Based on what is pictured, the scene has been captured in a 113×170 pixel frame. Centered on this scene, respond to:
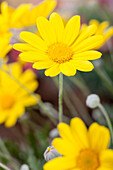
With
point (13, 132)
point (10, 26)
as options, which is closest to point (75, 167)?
point (10, 26)

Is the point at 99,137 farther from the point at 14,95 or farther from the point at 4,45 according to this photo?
the point at 14,95

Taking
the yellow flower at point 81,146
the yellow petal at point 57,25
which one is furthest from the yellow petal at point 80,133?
the yellow petal at point 57,25

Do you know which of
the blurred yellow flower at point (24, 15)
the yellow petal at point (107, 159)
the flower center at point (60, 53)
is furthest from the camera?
the blurred yellow flower at point (24, 15)

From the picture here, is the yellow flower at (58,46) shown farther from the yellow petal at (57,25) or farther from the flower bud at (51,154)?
the flower bud at (51,154)

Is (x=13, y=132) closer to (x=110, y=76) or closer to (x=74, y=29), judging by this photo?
(x=110, y=76)

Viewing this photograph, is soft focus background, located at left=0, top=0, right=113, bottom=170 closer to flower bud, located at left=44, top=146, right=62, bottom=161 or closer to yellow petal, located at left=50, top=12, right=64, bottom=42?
flower bud, located at left=44, top=146, right=62, bottom=161

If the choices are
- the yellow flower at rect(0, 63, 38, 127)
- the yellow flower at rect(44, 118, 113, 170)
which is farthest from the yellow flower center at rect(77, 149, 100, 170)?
the yellow flower at rect(0, 63, 38, 127)
